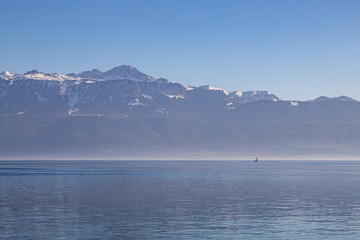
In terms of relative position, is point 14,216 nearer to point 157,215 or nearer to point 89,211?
point 89,211

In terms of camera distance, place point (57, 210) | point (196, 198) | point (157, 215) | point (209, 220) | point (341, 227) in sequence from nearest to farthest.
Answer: point (341, 227) → point (209, 220) → point (157, 215) → point (57, 210) → point (196, 198)

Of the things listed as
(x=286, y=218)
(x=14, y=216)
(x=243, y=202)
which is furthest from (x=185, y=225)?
(x=243, y=202)

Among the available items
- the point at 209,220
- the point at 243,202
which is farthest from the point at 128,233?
the point at 243,202

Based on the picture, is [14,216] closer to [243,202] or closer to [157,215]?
[157,215]

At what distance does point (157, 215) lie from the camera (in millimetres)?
72500

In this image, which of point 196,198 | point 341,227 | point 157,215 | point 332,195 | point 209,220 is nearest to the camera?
point 341,227

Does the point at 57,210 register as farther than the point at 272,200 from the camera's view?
No

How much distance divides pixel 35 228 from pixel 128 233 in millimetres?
10686

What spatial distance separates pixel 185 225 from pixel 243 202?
28.0 meters

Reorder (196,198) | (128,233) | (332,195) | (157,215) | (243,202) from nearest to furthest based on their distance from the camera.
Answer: (128,233) → (157,215) → (243,202) → (196,198) → (332,195)

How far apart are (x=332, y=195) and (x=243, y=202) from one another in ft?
74.4

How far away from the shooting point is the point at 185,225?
64.0m

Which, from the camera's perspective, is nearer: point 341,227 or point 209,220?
point 341,227

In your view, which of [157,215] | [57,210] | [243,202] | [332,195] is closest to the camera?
[157,215]
